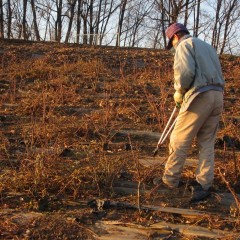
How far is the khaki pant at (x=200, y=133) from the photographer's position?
445 cm

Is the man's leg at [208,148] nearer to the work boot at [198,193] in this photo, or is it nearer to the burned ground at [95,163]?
the work boot at [198,193]

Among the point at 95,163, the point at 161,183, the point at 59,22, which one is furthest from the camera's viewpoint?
the point at 59,22

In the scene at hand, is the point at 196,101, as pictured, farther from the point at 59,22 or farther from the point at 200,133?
the point at 59,22

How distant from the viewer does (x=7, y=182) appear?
4.79m

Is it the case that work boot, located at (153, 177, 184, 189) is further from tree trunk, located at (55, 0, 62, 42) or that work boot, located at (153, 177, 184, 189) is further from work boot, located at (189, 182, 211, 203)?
tree trunk, located at (55, 0, 62, 42)

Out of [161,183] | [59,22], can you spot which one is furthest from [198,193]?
[59,22]

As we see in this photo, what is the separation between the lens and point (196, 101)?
4.45 meters

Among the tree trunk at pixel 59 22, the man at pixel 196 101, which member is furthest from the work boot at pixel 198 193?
the tree trunk at pixel 59 22

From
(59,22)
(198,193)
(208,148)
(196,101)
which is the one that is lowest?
(198,193)

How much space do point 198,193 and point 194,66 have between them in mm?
1383

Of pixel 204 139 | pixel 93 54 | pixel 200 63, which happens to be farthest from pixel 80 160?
pixel 93 54

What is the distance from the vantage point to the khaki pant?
445 centimetres

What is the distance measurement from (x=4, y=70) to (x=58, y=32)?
69.7ft

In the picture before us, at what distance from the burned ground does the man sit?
22 cm
